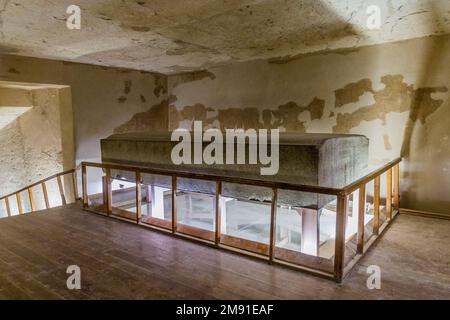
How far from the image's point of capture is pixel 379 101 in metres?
3.47

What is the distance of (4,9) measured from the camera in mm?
2322

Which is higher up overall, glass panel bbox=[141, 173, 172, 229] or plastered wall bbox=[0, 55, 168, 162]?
plastered wall bbox=[0, 55, 168, 162]

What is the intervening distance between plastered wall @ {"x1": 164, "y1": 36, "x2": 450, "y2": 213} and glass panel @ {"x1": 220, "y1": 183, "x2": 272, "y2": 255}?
1.30 m

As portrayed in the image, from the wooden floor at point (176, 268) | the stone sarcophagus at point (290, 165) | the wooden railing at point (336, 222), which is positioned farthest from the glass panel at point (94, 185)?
the wooden floor at point (176, 268)

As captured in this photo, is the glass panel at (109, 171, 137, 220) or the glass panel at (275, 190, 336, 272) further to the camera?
the glass panel at (109, 171, 137, 220)

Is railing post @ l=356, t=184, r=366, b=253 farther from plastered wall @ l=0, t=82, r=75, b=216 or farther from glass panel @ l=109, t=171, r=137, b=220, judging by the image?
plastered wall @ l=0, t=82, r=75, b=216

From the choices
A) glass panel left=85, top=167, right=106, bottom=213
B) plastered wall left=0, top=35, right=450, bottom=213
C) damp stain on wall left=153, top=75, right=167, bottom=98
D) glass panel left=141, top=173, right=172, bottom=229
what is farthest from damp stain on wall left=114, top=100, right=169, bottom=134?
glass panel left=141, top=173, right=172, bottom=229

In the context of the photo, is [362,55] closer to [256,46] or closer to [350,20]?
[350,20]

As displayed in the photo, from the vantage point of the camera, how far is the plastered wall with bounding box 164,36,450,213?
3.19 m

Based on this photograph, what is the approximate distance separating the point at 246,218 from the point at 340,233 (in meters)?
2.48

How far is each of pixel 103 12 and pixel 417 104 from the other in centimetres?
325

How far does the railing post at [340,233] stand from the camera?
6.12ft

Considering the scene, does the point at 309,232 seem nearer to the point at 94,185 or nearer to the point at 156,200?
the point at 156,200
